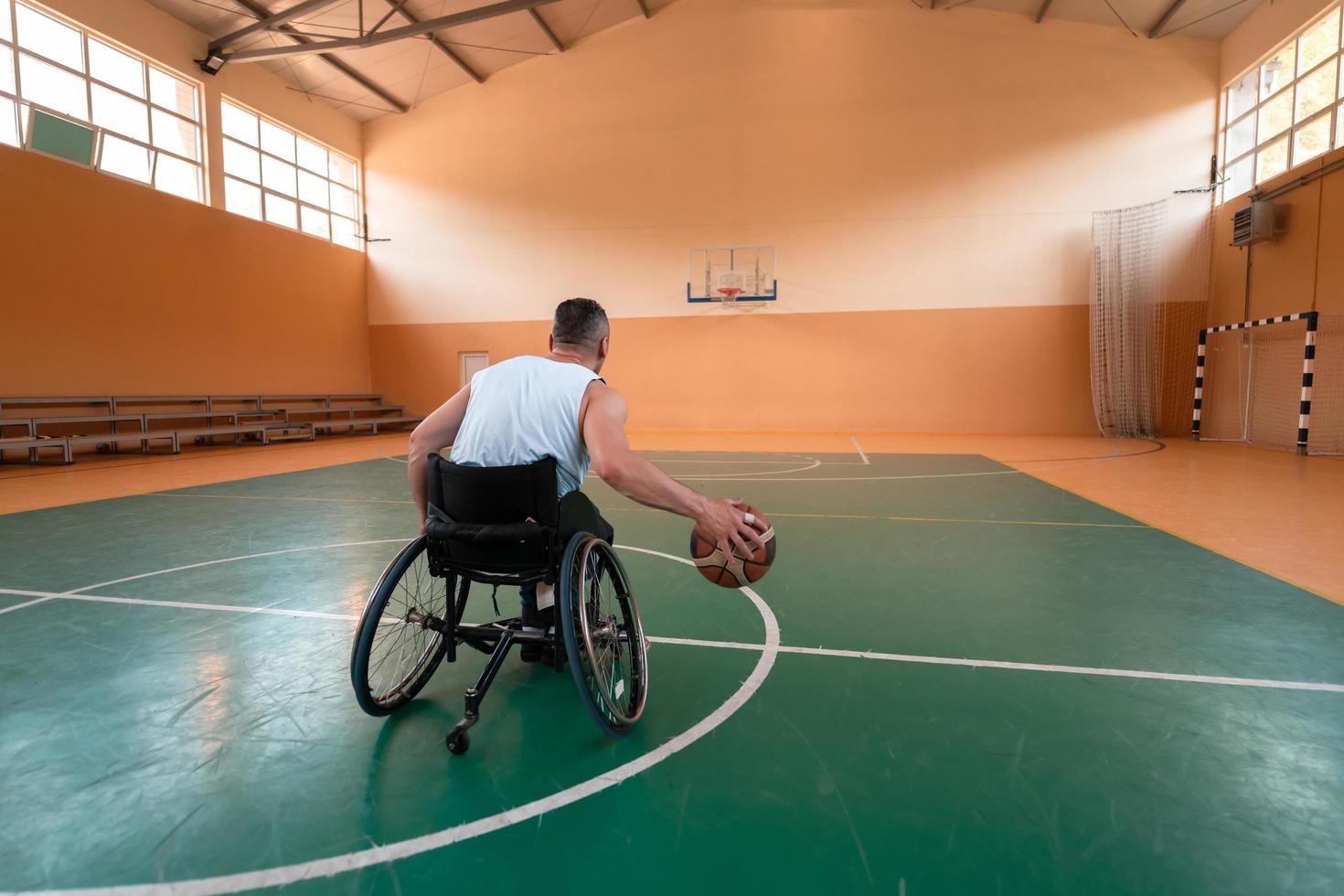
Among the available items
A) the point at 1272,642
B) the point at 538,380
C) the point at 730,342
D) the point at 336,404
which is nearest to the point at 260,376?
the point at 336,404

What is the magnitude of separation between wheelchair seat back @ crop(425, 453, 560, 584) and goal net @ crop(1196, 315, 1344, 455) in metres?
11.3

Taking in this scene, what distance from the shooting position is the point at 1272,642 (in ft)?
8.50

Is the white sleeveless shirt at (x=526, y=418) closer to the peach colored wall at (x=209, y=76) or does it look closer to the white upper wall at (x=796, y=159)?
the peach colored wall at (x=209, y=76)

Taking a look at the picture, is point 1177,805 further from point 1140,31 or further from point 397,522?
point 1140,31

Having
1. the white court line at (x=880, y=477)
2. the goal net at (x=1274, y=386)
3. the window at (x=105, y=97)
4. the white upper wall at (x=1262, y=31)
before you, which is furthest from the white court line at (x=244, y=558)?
the white upper wall at (x=1262, y=31)

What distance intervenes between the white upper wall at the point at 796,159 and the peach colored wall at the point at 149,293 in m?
2.30

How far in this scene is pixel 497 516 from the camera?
1844 millimetres

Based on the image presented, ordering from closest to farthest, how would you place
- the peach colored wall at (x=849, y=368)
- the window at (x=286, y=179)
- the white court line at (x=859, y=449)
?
1. the white court line at (x=859, y=449)
2. the window at (x=286, y=179)
3. the peach colored wall at (x=849, y=368)

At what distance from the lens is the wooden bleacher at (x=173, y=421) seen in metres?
8.81

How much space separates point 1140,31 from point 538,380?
48.7 ft

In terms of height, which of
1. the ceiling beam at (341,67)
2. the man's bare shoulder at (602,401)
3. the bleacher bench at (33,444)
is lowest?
the bleacher bench at (33,444)

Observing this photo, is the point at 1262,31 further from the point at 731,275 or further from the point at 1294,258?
the point at 731,275

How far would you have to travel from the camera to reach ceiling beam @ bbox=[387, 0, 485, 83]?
11398 mm

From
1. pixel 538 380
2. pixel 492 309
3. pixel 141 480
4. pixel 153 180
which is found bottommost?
pixel 141 480
